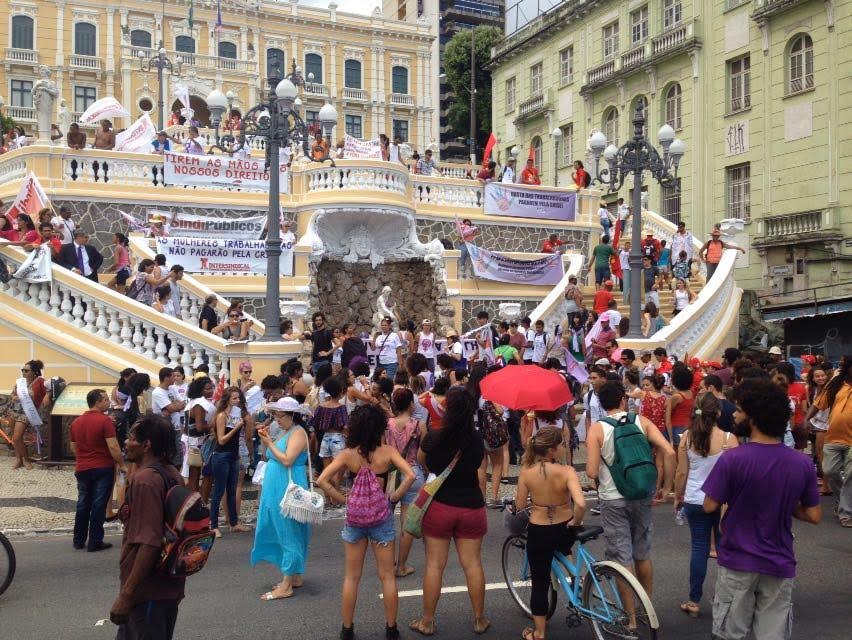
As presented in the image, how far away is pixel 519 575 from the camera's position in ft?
23.8

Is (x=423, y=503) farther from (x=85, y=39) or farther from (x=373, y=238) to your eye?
(x=85, y=39)

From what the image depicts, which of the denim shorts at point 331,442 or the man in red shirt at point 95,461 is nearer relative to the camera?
the man in red shirt at point 95,461

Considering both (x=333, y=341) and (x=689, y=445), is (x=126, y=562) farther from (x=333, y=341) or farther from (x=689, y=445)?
(x=333, y=341)

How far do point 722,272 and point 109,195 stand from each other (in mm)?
13792

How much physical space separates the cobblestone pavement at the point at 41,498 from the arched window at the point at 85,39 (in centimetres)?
4079

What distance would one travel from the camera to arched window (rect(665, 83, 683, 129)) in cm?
3247

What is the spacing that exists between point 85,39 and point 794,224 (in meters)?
38.9

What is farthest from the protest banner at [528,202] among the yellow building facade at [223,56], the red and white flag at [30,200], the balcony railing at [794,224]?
the yellow building facade at [223,56]

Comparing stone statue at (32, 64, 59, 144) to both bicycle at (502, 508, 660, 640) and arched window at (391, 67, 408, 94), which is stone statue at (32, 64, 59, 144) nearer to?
bicycle at (502, 508, 660, 640)

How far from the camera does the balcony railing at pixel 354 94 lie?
54.6 m

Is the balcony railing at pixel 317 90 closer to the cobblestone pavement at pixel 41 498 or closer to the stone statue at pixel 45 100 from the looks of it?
the stone statue at pixel 45 100

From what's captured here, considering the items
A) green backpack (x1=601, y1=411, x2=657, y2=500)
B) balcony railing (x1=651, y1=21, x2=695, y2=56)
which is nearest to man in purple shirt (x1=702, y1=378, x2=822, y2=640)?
green backpack (x1=601, y1=411, x2=657, y2=500)

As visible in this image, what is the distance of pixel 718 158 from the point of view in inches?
1206

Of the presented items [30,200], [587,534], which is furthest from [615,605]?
[30,200]
